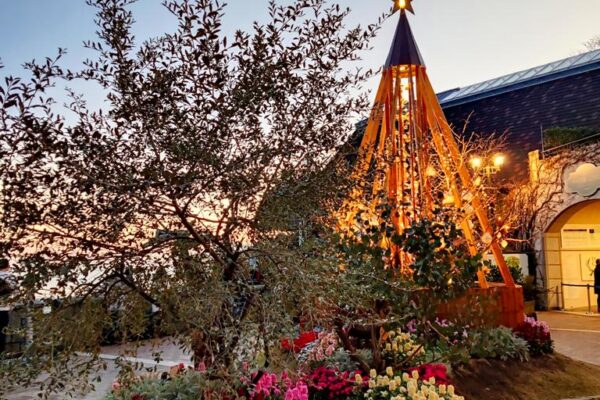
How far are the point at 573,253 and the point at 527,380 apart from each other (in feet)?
31.7

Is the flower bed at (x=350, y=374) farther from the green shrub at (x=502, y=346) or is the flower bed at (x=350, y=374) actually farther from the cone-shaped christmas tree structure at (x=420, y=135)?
the cone-shaped christmas tree structure at (x=420, y=135)

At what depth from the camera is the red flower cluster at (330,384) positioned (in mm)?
4184

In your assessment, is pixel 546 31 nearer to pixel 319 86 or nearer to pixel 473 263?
pixel 473 263

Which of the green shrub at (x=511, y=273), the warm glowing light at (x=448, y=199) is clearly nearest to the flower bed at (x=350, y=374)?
the warm glowing light at (x=448, y=199)

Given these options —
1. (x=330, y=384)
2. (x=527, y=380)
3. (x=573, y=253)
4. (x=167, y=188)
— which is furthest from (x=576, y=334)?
(x=167, y=188)

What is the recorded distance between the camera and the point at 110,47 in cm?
215

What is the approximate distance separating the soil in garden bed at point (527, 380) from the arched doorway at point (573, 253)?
25.3ft

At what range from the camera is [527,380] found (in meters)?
5.54

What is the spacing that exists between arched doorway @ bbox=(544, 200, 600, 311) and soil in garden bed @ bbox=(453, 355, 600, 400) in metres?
7.70

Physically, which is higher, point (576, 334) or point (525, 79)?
point (525, 79)

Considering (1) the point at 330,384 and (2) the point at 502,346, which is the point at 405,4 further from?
(1) the point at 330,384

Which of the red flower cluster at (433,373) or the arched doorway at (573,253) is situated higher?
the arched doorway at (573,253)

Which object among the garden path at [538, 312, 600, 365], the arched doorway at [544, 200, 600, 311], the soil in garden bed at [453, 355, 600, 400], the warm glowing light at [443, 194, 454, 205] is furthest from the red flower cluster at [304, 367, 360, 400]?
the arched doorway at [544, 200, 600, 311]

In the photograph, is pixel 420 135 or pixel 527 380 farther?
pixel 420 135
